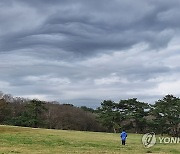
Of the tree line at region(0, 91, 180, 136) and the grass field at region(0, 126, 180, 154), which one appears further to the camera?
the tree line at region(0, 91, 180, 136)

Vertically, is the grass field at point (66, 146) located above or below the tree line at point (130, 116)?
below

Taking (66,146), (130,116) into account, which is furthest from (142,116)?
(66,146)

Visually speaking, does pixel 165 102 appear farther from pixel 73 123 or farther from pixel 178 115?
pixel 73 123

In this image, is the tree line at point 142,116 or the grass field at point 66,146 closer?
the grass field at point 66,146

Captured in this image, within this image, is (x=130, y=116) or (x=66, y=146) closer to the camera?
(x=66, y=146)

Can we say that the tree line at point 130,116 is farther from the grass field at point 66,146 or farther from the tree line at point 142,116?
the grass field at point 66,146

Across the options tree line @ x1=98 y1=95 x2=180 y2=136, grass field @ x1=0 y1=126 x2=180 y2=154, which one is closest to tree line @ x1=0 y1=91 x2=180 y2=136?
tree line @ x1=98 y1=95 x2=180 y2=136

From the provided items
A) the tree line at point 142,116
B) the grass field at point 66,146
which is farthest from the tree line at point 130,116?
the grass field at point 66,146

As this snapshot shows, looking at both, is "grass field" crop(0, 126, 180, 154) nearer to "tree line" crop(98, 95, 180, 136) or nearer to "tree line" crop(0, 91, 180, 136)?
"tree line" crop(0, 91, 180, 136)

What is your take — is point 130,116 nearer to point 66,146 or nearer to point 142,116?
point 142,116

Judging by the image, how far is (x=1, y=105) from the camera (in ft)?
277

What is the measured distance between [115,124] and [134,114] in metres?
4.91

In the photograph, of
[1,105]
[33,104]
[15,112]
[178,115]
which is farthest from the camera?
[15,112]

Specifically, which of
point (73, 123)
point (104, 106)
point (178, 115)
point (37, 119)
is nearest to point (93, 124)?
point (73, 123)
